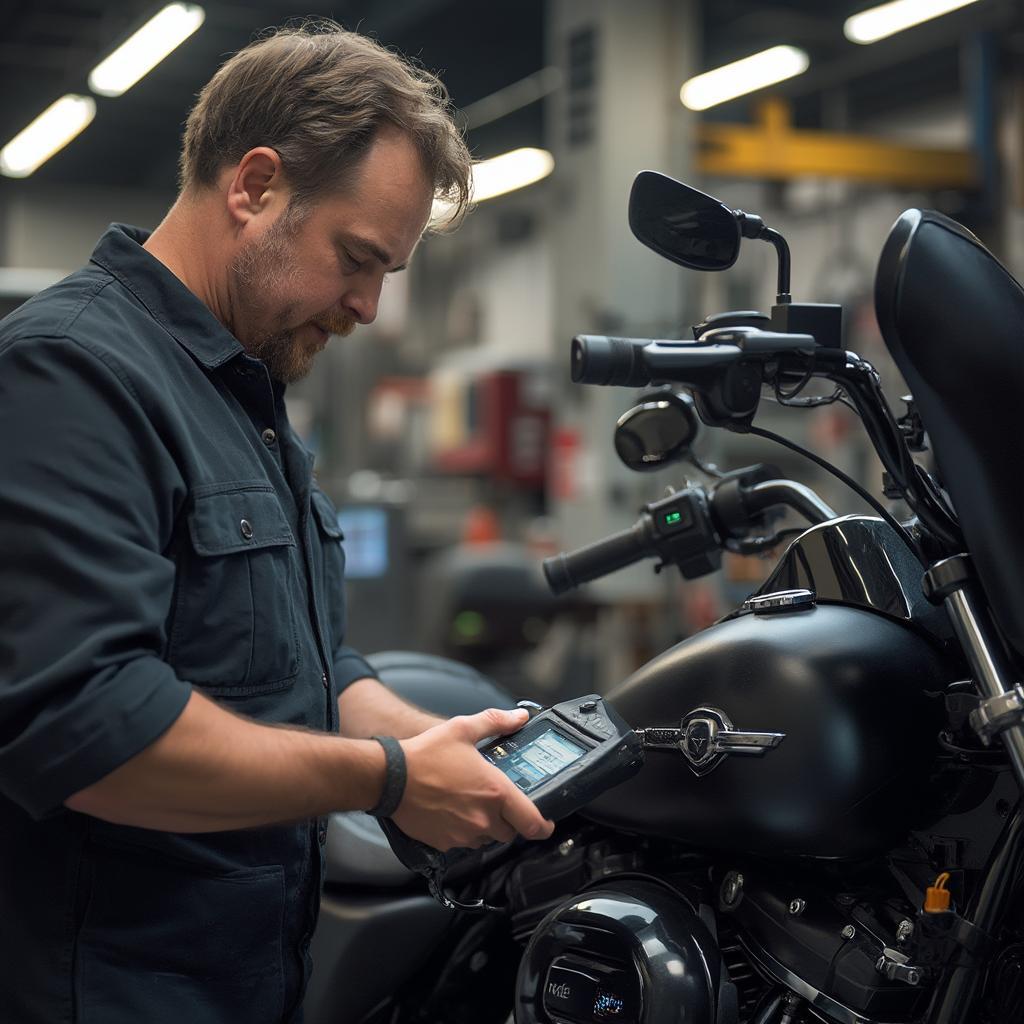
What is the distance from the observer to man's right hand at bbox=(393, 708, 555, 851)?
3.92 feet

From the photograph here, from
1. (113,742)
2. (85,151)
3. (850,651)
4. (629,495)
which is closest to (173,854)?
(113,742)

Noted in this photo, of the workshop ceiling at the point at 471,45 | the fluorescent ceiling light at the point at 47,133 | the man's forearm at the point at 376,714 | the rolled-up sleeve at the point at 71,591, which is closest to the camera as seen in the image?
the rolled-up sleeve at the point at 71,591

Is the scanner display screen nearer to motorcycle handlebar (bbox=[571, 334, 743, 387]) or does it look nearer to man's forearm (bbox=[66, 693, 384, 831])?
man's forearm (bbox=[66, 693, 384, 831])

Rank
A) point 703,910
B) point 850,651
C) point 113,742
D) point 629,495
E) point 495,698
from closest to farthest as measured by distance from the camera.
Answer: point 113,742 < point 850,651 < point 703,910 < point 495,698 < point 629,495

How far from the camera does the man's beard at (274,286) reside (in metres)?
1.41

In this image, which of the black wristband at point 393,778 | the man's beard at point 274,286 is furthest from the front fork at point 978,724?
the man's beard at point 274,286

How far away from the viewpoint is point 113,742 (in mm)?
1067

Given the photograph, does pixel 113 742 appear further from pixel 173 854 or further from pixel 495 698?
pixel 495 698

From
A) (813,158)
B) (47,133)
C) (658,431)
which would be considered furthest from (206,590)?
(47,133)

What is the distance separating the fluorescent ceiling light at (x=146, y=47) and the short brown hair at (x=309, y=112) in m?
6.47

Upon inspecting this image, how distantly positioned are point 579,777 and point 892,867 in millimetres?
319

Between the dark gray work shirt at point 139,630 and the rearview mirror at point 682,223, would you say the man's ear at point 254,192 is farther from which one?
the rearview mirror at point 682,223

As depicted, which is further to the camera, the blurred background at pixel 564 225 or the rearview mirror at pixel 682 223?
the blurred background at pixel 564 225

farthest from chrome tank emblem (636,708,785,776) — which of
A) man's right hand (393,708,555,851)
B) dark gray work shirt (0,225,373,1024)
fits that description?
dark gray work shirt (0,225,373,1024)
